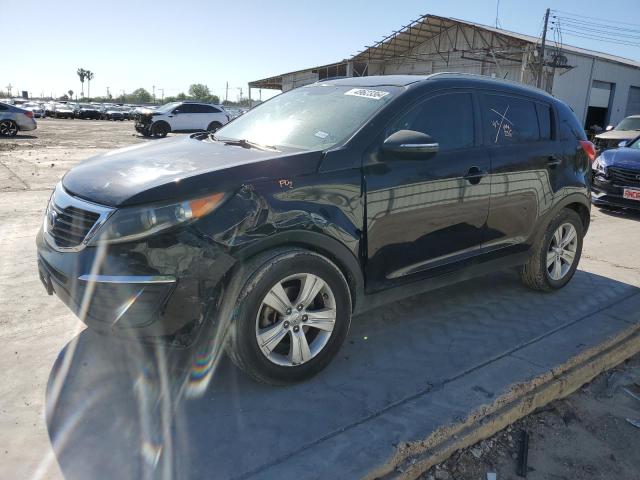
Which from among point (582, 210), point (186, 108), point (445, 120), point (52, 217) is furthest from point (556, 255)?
point (186, 108)

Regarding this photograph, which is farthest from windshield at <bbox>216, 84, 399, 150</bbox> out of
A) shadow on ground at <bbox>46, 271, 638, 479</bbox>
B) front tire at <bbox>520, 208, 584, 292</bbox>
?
front tire at <bbox>520, 208, 584, 292</bbox>

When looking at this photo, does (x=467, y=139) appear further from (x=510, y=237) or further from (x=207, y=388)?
(x=207, y=388)

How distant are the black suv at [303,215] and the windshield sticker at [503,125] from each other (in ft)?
0.04

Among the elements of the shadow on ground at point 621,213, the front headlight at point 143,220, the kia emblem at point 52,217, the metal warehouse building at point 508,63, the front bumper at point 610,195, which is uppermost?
the metal warehouse building at point 508,63

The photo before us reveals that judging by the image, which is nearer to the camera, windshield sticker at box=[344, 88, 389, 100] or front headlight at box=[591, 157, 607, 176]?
windshield sticker at box=[344, 88, 389, 100]

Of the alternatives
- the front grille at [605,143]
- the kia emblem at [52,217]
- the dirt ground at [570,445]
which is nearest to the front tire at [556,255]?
the dirt ground at [570,445]

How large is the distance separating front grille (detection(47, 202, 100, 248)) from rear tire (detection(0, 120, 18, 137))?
21.4 metres

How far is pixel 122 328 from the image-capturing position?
258 centimetres

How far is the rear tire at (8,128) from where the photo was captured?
20.7 metres

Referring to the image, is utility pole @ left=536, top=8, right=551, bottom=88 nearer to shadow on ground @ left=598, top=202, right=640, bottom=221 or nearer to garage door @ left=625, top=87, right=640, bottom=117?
garage door @ left=625, top=87, right=640, bottom=117

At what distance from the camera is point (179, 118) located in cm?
2308

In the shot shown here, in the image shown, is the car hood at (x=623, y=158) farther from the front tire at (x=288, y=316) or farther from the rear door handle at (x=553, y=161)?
the front tire at (x=288, y=316)

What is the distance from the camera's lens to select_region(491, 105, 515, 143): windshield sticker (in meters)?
4.00

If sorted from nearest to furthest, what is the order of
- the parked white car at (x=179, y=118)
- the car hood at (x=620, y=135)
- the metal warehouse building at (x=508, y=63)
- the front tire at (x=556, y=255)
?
the front tire at (x=556, y=255) < the car hood at (x=620, y=135) < the parked white car at (x=179, y=118) < the metal warehouse building at (x=508, y=63)
